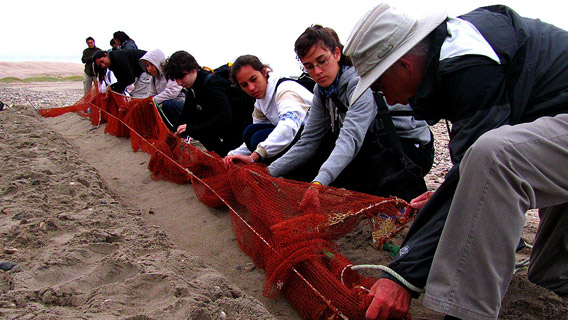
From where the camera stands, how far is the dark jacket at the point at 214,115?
443 centimetres

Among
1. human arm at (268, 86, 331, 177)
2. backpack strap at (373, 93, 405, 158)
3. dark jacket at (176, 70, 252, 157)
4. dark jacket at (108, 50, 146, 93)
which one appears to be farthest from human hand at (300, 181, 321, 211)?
dark jacket at (108, 50, 146, 93)

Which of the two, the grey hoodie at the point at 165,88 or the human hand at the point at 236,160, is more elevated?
the grey hoodie at the point at 165,88

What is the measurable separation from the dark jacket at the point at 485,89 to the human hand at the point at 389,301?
0.20 feet

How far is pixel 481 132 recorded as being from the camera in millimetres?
1450

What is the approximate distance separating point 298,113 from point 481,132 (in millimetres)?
2107

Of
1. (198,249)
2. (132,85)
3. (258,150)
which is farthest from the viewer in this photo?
(132,85)

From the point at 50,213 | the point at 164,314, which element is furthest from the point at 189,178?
the point at 164,314

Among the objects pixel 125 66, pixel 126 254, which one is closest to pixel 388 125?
pixel 126 254

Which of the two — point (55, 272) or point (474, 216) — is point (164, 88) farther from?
point (474, 216)

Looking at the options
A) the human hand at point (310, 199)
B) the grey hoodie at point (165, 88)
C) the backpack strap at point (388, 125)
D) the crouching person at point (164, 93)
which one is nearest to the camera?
the human hand at point (310, 199)

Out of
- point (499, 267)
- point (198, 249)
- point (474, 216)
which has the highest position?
point (474, 216)

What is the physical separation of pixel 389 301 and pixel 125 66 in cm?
643

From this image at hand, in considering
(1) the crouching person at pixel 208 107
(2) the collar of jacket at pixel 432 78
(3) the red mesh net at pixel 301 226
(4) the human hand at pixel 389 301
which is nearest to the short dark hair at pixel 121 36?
(1) the crouching person at pixel 208 107

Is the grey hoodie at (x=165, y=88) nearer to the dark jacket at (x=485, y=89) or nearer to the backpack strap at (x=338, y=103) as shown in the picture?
the backpack strap at (x=338, y=103)
